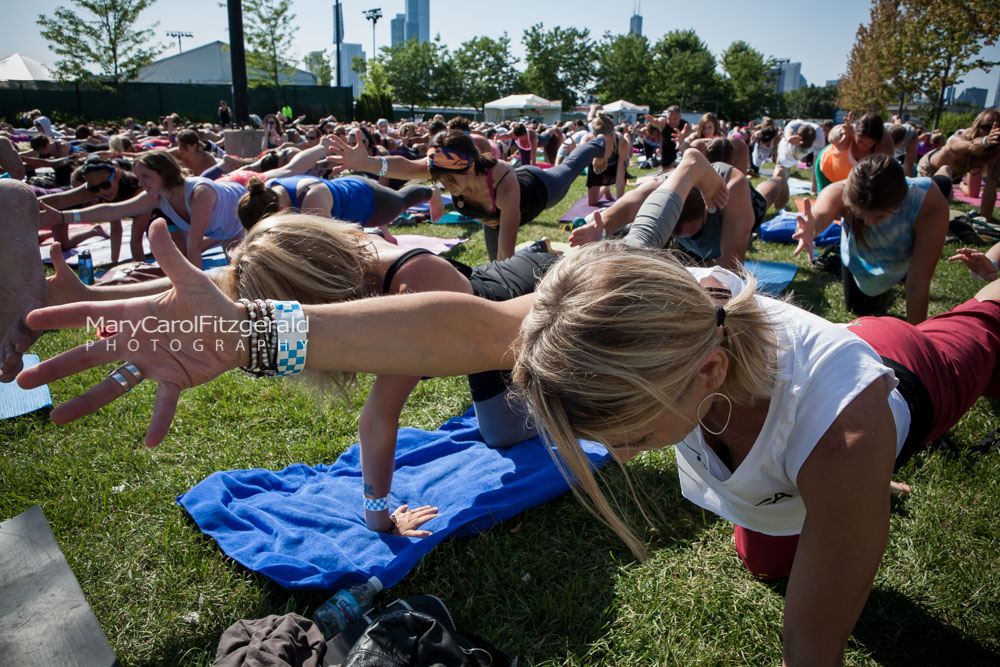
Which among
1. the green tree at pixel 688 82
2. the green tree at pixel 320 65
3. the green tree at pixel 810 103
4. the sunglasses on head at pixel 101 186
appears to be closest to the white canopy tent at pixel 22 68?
the green tree at pixel 320 65

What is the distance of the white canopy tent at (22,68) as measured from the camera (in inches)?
1268

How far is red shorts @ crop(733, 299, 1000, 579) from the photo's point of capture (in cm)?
195

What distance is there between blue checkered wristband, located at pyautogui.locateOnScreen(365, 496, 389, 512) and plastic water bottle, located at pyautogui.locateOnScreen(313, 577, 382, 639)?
36cm

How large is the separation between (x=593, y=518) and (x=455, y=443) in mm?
1013

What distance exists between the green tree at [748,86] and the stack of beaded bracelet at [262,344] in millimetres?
64805

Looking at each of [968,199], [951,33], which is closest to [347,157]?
[968,199]

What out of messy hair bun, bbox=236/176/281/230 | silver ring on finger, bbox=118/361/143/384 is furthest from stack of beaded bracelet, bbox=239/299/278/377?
messy hair bun, bbox=236/176/281/230

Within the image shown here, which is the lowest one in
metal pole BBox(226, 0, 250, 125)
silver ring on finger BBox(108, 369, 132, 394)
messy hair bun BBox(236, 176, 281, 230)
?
silver ring on finger BBox(108, 369, 132, 394)

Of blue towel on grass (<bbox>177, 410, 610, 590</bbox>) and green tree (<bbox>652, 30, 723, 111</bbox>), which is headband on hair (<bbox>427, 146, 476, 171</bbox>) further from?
green tree (<bbox>652, 30, 723, 111</bbox>)

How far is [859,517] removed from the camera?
123 cm

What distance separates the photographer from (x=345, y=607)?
2111mm

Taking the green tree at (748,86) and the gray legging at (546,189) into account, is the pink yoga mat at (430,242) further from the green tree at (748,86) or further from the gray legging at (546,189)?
the green tree at (748,86)

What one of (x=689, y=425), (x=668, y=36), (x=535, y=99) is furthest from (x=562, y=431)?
(x=668, y=36)

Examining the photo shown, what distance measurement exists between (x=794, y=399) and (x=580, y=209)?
9703mm
